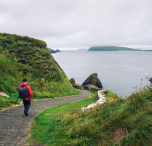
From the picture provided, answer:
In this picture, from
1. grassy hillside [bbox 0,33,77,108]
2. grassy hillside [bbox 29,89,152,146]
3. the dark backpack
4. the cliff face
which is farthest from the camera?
the cliff face

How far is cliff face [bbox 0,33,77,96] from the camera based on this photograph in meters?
18.0

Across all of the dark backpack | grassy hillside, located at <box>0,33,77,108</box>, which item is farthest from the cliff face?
the dark backpack

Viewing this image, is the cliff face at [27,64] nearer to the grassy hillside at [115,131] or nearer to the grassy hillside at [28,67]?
the grassy hillside at [28,67]

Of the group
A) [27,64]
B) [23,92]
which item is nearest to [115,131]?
[23,92]

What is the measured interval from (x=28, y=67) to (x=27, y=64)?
71cm

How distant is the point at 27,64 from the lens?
21.5m

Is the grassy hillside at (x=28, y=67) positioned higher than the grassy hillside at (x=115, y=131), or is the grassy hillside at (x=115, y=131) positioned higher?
the grassy hillside at (x=28, y=67)

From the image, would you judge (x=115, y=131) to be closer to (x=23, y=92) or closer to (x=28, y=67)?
(x=23, y=92)

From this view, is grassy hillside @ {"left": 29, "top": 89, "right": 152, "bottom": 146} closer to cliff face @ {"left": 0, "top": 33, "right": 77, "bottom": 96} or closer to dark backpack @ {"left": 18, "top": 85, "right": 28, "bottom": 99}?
dark backpack @ {"left": 18, "top": 85, "right": 28, "bottom": 99}

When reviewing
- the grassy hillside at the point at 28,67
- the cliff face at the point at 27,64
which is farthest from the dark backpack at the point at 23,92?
the cliff face at the point at 27,64

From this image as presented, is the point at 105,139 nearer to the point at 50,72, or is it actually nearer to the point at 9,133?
the point at 9,133

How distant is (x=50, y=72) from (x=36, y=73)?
2.92 metres

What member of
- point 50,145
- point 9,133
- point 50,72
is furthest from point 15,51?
point 50,145

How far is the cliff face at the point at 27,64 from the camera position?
18047mm
